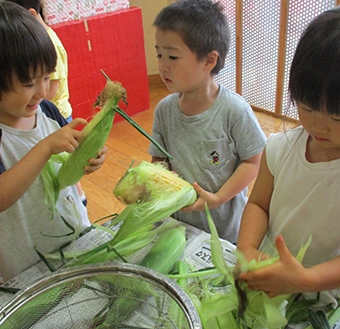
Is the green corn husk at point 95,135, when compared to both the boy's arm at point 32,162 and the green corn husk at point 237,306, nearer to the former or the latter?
the boy's arm at point 32,162

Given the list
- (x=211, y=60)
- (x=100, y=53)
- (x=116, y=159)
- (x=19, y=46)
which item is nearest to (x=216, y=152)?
(x=211, y=60)

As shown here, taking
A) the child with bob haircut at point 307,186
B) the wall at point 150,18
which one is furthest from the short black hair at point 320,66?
the wall at point 150,18

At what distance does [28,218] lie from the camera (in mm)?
872

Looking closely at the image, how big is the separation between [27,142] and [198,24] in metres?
0.58

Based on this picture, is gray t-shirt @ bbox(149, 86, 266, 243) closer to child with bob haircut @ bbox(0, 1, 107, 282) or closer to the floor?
child with bob haircut @ bbox(0, 1, 107, 282)

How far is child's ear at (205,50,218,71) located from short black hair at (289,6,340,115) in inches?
16.6

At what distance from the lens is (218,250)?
58 cm

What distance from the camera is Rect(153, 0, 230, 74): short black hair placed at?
913 millimetres

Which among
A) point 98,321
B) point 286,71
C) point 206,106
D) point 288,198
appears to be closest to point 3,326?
point 98,321

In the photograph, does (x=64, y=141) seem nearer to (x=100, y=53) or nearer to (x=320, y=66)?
(x=320, y=66)

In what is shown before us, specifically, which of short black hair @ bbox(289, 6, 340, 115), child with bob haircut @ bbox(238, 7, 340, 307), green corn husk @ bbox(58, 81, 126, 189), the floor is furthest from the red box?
short black hair @ bbox(289, 6, 340, 115)

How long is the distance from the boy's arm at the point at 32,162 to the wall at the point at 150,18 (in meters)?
2.76

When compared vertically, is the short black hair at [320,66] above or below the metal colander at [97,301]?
above

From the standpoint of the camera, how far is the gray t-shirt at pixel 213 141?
981 mm
